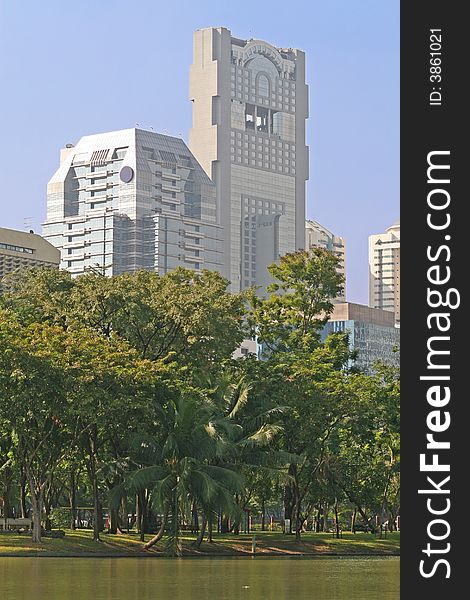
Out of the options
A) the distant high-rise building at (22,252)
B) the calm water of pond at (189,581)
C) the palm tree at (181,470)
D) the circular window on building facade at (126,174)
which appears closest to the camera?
the calm water of pond at (189,581)

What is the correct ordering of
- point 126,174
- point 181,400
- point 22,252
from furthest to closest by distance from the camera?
point 126,174 → point 22,252 → point 181,400

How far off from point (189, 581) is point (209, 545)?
68.5 feet

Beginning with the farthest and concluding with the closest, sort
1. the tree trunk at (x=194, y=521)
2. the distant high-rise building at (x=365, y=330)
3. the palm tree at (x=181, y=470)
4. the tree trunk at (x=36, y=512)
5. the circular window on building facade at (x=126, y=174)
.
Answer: the circular window on building facade at (x=126, y=174), the distant high-rise building at (x=365, y=330), the tree trunk at (x=194, y=521), the tree trunk at (x=36, y=512), the palm tree at (x=181, y=470)

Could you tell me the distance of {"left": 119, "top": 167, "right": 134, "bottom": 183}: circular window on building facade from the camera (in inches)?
7598

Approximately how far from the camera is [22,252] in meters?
125

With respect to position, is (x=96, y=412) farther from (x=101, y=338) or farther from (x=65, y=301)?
(x=65, y=301)

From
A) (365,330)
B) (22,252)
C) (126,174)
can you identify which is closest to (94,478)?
(22,252)

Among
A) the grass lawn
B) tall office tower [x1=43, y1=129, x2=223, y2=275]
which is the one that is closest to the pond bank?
the grass lawn

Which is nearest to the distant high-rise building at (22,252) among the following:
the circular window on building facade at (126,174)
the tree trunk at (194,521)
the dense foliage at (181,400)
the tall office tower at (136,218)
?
the tall office tower at (136,218)

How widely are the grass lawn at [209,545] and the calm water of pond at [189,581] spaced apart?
4.76 m

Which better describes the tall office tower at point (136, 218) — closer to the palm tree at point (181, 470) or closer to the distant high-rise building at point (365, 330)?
the distant high-rise building at point (365, 330)

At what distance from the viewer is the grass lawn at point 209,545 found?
4022 centimetres

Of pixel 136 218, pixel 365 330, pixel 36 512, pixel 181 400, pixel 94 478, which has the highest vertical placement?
pixel 136 218

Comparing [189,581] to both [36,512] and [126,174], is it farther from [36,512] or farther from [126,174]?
[126,174]
